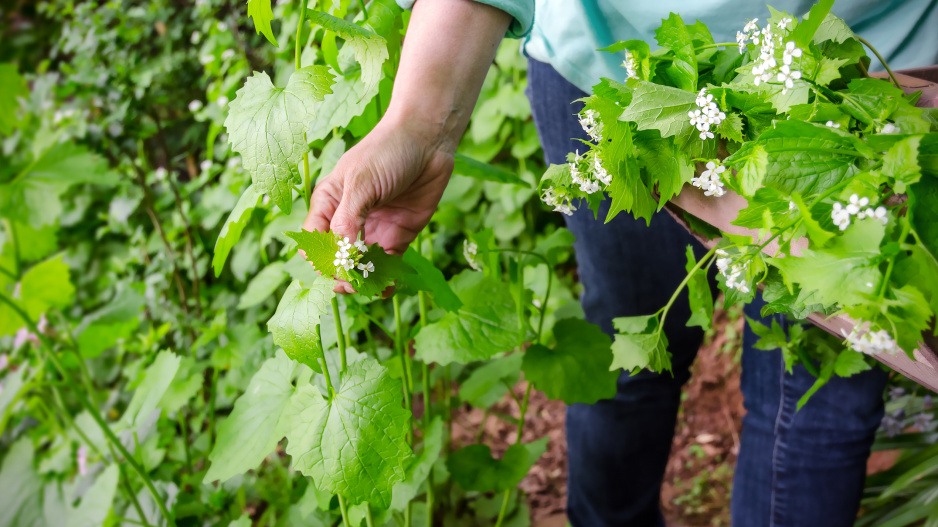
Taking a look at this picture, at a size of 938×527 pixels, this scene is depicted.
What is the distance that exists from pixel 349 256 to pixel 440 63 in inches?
10.8

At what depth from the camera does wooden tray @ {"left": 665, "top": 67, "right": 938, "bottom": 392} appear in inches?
19.9

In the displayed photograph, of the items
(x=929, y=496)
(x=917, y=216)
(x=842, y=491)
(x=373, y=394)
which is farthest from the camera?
(x=929, y=496)

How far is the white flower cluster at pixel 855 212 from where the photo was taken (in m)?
0.43

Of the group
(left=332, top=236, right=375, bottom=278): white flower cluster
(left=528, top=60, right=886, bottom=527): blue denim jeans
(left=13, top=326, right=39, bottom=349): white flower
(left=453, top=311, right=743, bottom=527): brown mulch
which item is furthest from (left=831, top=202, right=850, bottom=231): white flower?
(left=13, top=326, right=39, bottom=349): white flower

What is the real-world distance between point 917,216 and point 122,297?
1863mm

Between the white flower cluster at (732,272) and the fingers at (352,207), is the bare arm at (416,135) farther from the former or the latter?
the white flower cluster at (732,272)

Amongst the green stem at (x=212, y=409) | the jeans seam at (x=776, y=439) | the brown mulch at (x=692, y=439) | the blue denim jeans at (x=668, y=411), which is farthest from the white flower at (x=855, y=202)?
the green stem at (x=212, y=409)

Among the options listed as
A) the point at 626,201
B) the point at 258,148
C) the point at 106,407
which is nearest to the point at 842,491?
the point at 626,201

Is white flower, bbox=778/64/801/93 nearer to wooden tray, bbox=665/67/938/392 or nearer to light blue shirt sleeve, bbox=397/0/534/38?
wooden tray, bbox=665/67/938/392

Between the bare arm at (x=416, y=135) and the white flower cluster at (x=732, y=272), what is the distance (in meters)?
Answer: 0.36

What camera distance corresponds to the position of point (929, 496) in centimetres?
132

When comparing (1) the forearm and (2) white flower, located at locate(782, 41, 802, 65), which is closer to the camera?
(2) white flower, located at locate(782, 41, 802, 65)

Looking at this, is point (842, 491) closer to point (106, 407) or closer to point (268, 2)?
point (268, 2)

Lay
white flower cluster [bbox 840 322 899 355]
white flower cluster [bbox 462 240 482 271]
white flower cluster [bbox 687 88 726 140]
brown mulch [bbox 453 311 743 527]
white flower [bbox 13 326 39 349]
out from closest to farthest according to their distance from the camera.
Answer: white flower cluster [bbox 840 322 899 355] → white flower cluster [bbox 687 88 726 140] → white flower cluster [bbox 462 240 482 271] → brown mulch [bbox 453 311 743 527] → white flower [bbox 13 326 39 349]
